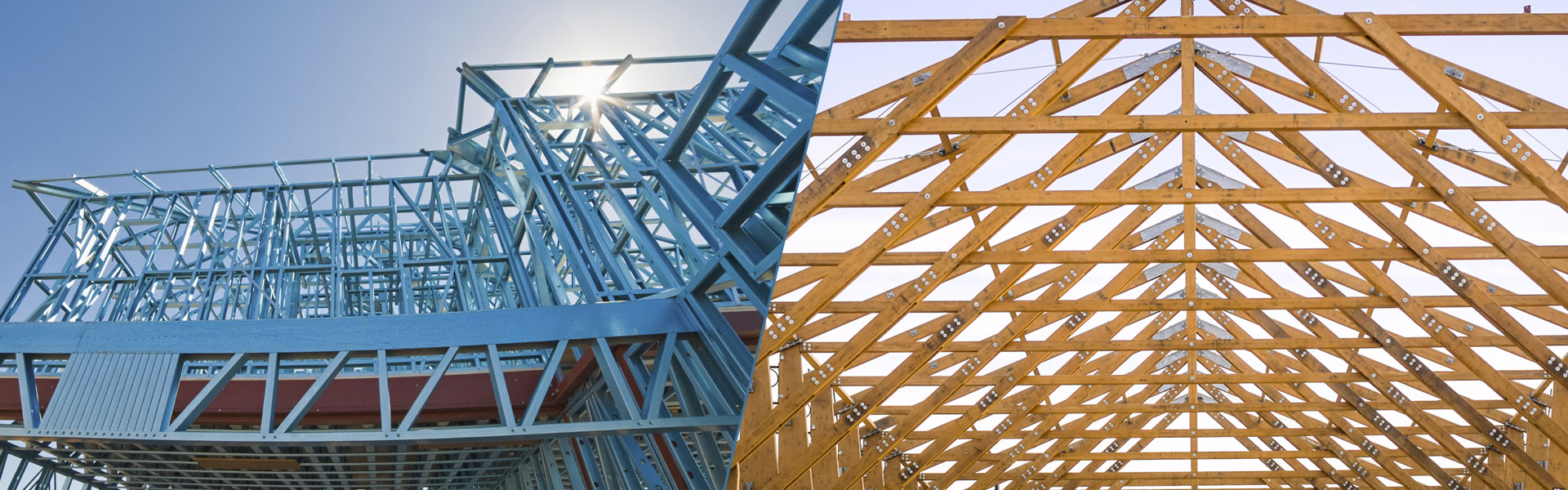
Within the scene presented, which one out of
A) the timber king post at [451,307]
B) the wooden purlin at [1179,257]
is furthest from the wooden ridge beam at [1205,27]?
the timber king post at [451,307]

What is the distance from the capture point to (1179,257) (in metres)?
11.7

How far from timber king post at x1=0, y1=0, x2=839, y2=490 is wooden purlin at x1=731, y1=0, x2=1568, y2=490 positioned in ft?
5.67

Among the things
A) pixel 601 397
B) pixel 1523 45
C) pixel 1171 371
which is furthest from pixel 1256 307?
pixel 601 397

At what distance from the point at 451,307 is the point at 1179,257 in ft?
36.0

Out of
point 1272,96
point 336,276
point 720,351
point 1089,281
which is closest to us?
point 720,351

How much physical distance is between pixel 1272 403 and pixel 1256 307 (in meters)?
4.73

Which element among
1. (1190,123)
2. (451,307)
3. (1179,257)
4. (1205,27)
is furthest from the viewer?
(1179,257)

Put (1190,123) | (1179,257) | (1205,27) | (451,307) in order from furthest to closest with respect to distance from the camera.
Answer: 1. (1179,257)
2. (1190,123)
3. (1205,27)
4. (451,307)

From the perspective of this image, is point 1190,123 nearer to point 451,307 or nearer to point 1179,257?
point 1179,257

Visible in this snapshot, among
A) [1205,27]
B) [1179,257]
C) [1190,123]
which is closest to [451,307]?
[1205,27]

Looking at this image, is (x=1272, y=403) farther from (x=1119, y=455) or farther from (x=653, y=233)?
(x=653, y=233)

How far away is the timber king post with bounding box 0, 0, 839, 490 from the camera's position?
3.20ft

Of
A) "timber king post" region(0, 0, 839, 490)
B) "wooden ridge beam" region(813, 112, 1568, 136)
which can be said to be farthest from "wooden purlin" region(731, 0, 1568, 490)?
"timber king post" region(0, 0, 839, 490)

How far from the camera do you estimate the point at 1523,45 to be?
1543 centimetres
